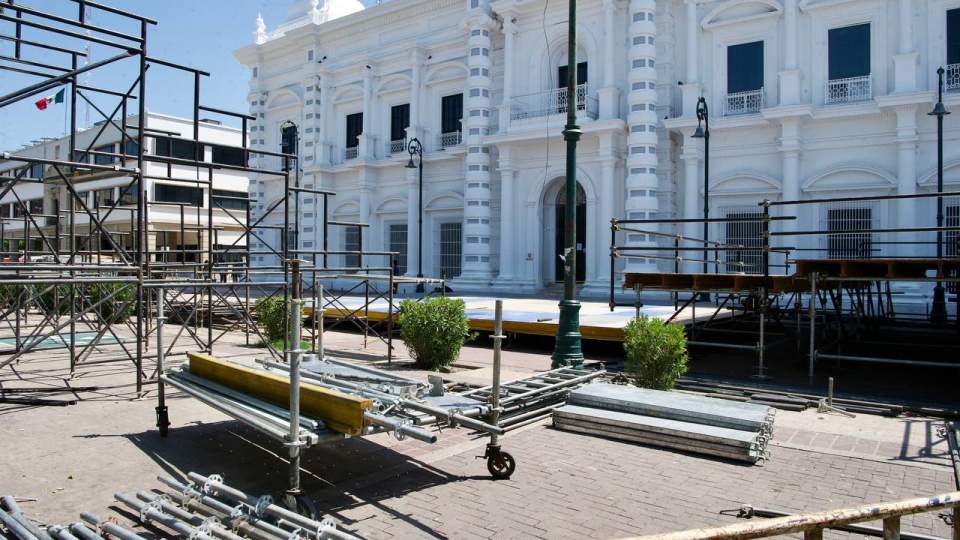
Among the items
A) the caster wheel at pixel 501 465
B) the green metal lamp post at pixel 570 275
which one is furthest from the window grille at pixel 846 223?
the caster wheel at pixel 501 465

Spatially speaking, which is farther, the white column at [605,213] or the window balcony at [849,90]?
the white column at [605,213]

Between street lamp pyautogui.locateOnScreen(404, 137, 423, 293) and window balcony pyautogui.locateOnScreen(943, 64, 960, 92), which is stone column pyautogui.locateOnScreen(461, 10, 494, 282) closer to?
street lamp pyautogui.locateOnScreen(404, 137, 423, 293)

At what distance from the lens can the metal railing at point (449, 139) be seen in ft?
92.3

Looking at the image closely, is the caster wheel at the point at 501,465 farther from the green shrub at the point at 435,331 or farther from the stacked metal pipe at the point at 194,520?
the green shrub at the point at 435,331

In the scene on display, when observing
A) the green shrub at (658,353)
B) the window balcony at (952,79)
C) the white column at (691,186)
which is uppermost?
the window balcony at (952,79)

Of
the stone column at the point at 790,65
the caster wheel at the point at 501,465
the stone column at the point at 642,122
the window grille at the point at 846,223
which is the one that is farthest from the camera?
the stone column at the point at 642,122

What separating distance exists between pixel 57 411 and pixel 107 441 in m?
→ 1.74

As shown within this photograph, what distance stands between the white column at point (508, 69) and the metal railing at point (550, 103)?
0.23 metres

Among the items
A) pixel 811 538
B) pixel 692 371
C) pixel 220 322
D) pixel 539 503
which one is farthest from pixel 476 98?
pixel 811 538

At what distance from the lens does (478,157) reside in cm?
2634

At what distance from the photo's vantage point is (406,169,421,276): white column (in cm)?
2900

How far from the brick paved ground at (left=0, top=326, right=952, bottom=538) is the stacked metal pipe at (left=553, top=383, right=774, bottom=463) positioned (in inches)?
6.4

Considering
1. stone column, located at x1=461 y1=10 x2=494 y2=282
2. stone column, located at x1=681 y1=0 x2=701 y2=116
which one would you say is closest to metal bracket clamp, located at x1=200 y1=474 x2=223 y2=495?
stone column, located at x1=681 y1=0 x2=701 y2=116

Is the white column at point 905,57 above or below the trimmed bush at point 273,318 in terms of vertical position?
above
